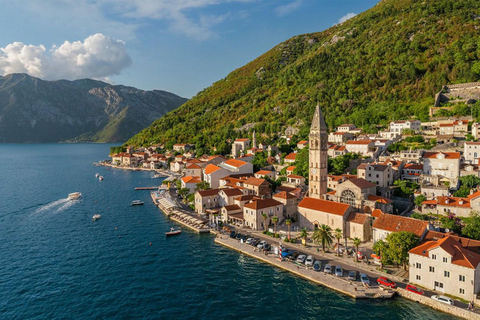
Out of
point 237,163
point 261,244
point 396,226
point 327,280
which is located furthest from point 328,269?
point 237,163

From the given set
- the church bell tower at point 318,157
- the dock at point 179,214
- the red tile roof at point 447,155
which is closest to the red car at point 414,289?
the church bell tower at point 318,157

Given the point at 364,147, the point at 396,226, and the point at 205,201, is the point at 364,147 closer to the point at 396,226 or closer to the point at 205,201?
the point at 396,226

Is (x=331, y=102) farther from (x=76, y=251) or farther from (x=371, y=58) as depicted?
(x=76, y=251)

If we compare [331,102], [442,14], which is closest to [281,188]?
[331,102]

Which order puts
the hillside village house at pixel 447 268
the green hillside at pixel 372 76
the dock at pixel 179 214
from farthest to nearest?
the green hillside at pixel 372 76 < the dock at pixel 179 214 < the hillside village house at pixel 447 268

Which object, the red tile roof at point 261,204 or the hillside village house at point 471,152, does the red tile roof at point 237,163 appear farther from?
the hillside village house at point 471,152

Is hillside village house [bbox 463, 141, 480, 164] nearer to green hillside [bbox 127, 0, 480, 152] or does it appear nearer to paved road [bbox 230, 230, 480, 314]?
green hillside [bbox 127, 0, 480, 152]
